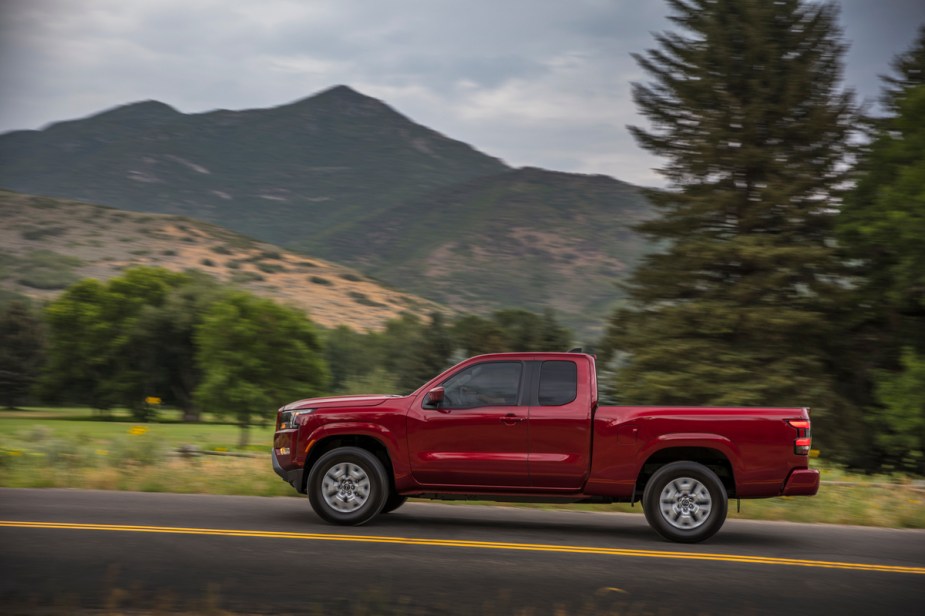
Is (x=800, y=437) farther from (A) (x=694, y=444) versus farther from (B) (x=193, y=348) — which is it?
(B) (x=193, y=348)

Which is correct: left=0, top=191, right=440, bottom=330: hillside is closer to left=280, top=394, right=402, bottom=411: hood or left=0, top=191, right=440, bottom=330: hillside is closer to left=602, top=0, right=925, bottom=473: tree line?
left=602, top=0, right=925, bottom=473: tree line

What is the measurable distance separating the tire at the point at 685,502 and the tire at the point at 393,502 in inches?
115

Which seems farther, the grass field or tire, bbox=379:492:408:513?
the grass field

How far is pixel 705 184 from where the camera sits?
35.6 metres

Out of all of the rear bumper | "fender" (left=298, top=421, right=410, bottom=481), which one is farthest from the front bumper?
the rear bumper

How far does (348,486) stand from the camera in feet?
33.5

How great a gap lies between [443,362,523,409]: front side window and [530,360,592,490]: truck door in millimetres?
321

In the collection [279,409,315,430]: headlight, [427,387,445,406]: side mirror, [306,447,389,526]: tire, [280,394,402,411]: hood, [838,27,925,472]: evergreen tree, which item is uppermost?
[838,27,925,472]: evergreen tree

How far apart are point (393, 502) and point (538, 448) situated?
2.22m

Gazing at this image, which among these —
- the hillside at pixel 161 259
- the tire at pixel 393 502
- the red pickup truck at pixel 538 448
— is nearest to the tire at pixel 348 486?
the red pickup truck at pixel 538 448

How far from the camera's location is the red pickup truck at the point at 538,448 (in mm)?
9625

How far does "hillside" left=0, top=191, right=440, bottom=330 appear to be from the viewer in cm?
12706

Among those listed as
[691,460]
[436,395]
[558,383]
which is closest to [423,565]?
[436,395]

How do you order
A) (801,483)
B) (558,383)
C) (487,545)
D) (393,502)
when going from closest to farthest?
1. (487,545)
2. (801,483)
3. (558,383)
4. (393,502)
